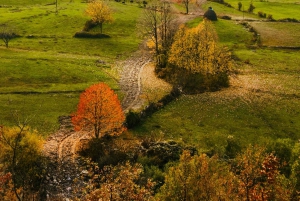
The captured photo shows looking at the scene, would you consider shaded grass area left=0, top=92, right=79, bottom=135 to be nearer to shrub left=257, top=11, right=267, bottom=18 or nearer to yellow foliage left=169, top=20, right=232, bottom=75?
yellow foliage left=169, top=20, right=232, bottom=75

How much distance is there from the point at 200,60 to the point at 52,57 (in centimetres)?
3623

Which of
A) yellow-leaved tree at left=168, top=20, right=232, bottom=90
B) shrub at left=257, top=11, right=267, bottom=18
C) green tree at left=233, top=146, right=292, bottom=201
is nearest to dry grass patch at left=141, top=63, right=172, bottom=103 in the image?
yellow-leaved tree at left=168, top=20, right=232, bottom=90

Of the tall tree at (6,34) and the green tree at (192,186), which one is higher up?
the tall tree at (6,34)

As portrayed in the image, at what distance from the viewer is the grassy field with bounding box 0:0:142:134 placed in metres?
62.0

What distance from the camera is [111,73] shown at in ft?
274

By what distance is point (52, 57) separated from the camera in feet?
290

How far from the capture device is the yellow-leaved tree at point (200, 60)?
252ft

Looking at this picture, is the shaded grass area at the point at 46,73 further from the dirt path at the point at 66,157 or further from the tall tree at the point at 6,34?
the tall tree at the point at 6,34

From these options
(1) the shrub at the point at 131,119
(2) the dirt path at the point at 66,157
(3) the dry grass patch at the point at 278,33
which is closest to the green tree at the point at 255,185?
(2) the dirt path at the point at 66,157

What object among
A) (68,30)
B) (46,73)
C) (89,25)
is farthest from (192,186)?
(68,30)

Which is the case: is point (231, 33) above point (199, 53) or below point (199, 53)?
above

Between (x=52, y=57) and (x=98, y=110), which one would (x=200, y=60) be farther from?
(x=52, y=57)

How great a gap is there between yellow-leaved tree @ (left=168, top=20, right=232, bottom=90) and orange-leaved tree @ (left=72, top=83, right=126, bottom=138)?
91.2ft

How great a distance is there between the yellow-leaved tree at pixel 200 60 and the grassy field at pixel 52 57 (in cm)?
1537
